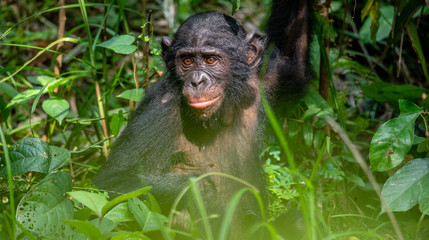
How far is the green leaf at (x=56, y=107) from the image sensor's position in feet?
14.1

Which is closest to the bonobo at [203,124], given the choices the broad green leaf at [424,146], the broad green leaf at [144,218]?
the broad green leaf at [144,218]

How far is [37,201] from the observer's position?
2.79 m

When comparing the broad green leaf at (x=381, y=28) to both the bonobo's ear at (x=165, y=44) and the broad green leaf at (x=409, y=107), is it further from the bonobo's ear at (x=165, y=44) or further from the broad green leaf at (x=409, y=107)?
the bonobo's ear at (x=165, y=44)

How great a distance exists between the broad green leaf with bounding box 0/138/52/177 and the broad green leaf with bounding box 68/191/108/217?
79 centimetres

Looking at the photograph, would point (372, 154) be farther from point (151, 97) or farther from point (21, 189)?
point (21, 189)

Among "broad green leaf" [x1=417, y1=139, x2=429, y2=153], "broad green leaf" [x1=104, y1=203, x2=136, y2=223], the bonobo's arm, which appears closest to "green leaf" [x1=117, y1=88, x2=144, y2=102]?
the bonobo's arm

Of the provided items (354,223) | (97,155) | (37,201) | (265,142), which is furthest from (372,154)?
(97,155)

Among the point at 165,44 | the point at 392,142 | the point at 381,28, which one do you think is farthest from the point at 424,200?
the point at 381,28

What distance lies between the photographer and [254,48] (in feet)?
14.0

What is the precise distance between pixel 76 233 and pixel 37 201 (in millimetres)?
315

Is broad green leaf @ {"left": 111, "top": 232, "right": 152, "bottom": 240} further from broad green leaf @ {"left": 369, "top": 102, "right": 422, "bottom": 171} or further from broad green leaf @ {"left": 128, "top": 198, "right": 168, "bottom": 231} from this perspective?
broad green leaf @ {"left": 369, "top": 102, "right": 422, "bottom": 171}

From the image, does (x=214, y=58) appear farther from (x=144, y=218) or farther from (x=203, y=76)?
(x=144, y=218)

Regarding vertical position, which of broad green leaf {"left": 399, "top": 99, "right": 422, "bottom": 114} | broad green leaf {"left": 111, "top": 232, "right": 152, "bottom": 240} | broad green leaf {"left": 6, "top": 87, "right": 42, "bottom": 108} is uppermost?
broad green leaf {"left": 399, "top": 99, "right": 422, "bottom": 114}

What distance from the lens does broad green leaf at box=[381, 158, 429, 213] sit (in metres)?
3.02
